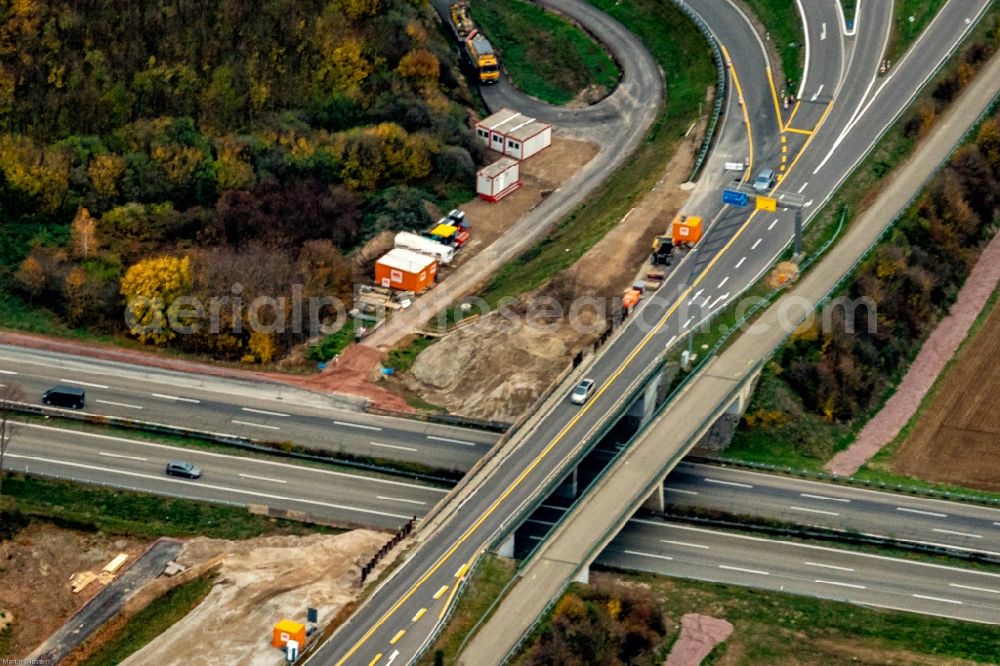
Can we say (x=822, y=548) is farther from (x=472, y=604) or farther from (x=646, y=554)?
(x=472, y=604)

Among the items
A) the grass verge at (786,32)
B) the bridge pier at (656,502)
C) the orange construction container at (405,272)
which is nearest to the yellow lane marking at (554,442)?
the grass verge at (786,32)

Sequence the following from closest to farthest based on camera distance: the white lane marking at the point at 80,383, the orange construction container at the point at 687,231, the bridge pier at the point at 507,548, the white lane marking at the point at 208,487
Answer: the bridge pier at the point at 507,548 < the white lane marking at the point at 208,487 < the white lane marking at the point at 80,383 < the orange construction container at the point at 687,231

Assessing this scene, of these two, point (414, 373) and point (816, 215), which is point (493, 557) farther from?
point (816, 215)

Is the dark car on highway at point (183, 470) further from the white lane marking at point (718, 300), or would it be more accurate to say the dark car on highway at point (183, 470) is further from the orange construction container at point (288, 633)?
the white lane marking at point (718, 300)

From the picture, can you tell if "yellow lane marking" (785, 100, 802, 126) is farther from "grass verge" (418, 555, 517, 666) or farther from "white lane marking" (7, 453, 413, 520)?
"grass verge" (418, 555, 517, 666)

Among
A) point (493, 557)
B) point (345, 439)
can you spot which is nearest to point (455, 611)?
point (493, 557)
